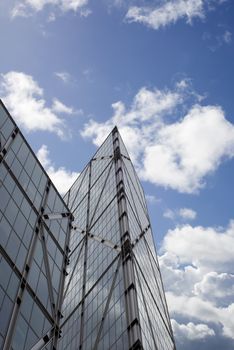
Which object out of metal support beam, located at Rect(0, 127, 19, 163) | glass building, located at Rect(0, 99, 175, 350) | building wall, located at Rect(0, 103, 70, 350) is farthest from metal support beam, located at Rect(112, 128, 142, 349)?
metal support beam, located at Rect(0, 127, 19, 163)

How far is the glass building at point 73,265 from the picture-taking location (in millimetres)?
22672

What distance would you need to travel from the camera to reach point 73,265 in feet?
194

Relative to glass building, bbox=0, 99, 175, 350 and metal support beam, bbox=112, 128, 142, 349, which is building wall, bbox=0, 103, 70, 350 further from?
metal support beam, bbox=112, 128, 142, 349

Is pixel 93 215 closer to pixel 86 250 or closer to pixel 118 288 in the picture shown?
pixel 86 250

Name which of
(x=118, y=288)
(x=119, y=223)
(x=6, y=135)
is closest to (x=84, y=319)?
(x=118, y=288)

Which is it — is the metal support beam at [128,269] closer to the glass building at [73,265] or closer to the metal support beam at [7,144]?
the glass building at [73,265]

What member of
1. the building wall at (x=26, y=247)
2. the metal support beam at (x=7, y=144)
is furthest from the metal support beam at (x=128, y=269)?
the metal support beam at (x=7, y=144)

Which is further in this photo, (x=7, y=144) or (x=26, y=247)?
(x=7, y=144)

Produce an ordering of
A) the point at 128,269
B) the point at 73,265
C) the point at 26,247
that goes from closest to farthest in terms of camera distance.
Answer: the point at 26,247
the point at 128,269
the point at 73,265

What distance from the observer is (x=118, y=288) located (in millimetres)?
40156

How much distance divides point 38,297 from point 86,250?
33303mm

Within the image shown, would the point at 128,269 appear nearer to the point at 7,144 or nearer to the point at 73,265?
the point at 73,265

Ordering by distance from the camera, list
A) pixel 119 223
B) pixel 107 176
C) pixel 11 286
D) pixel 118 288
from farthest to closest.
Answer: pixel 107 176 → pixel 119 223 → pixel 118 288 → pixel 11 286

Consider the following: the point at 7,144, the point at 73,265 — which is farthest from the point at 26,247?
the point at 73,265
